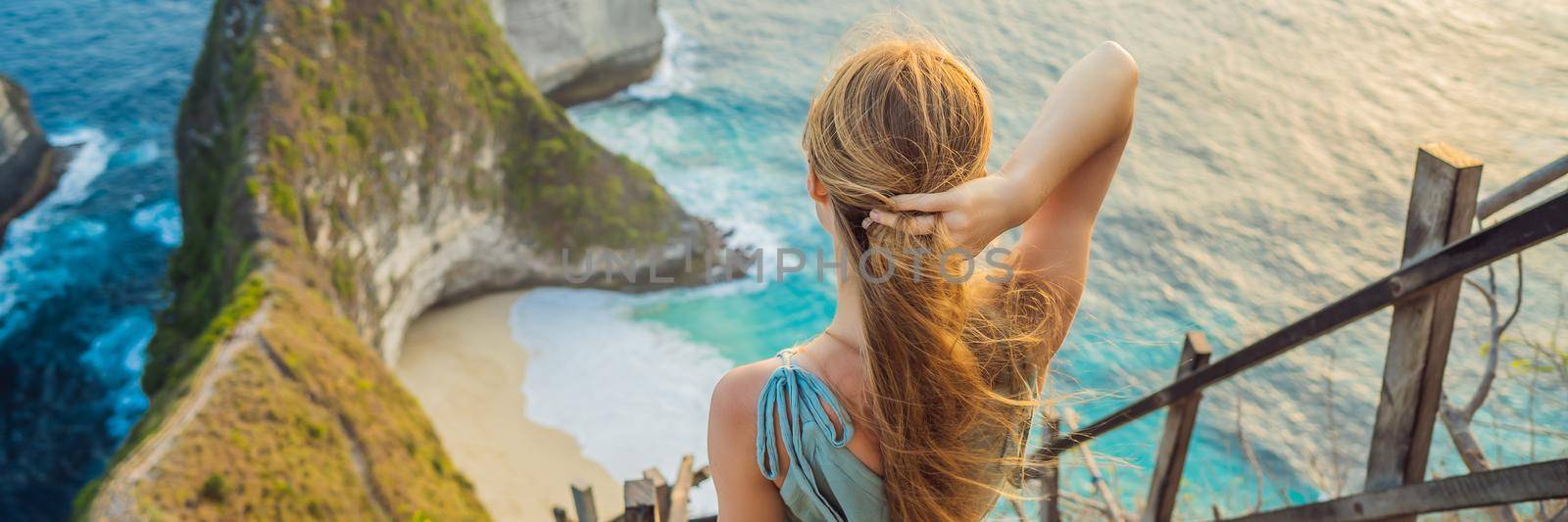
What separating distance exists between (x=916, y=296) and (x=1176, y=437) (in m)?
1.82

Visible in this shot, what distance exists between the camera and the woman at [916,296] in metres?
1.76

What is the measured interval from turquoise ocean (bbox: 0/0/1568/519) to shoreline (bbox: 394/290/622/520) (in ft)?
1.20

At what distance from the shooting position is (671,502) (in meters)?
3.66

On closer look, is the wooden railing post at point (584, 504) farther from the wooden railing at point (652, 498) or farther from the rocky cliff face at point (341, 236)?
the rocky cliff face at point (341, 236)

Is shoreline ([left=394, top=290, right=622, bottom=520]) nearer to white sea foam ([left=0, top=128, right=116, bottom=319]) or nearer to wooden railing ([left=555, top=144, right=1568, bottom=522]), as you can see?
white sea foam ([left=0, top=128, right=116, bottom=319])

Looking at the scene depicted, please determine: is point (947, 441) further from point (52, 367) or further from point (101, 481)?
point (52, 367)

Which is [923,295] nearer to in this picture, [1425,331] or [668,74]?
[1425,331]

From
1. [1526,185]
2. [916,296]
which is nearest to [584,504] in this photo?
[916,296]

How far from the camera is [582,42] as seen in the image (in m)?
23.2

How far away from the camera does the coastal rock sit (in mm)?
21531

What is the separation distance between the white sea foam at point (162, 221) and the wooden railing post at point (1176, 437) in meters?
19.3

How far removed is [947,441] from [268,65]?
11386 mm

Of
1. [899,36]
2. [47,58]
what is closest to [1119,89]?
[899,36]

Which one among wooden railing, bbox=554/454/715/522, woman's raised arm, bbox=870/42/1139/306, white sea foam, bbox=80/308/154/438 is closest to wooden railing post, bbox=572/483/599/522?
wooden railing, bbox=554/454/715/522
